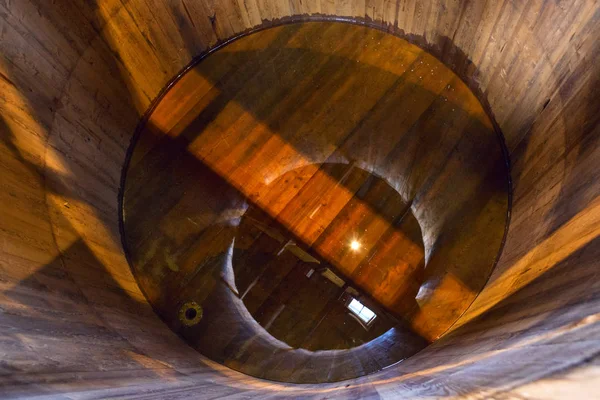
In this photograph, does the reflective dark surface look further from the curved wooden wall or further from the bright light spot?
the curved wooden wall

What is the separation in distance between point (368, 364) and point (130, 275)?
1546 mm

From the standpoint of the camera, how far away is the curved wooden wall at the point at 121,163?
4.95 ft

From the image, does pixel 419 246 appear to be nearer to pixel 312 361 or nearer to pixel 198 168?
pixel 312 361

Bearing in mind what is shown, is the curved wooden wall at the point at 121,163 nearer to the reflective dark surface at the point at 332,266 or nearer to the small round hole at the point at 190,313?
the small round hole at the point at 190,313

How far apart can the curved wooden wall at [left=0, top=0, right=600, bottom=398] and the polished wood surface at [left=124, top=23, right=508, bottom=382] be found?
0.12 metres

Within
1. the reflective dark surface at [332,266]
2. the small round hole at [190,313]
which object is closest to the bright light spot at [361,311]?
the reflective dark surface at [332,266]

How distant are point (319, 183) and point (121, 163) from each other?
129 centimetres

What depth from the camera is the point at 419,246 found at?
2289mm

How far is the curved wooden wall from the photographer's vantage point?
1509 mm

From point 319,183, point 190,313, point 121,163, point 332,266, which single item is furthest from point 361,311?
point 121,163

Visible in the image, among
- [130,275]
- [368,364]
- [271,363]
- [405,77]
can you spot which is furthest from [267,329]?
[405,77]

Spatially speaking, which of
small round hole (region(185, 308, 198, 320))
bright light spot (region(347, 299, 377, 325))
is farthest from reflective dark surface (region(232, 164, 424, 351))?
small round hole (region(185, 308, 198, 320))

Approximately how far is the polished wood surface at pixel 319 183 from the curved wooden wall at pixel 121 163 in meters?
0.12

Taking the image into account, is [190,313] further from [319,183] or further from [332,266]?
[319,183]
